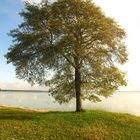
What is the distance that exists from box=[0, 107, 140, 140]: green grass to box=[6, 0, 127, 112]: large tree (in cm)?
394

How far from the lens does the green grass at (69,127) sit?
28978mm

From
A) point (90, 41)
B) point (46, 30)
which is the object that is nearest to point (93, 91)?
point (90, 41)

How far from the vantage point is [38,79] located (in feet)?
129

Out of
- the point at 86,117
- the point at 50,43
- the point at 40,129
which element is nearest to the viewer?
the point at 40,129

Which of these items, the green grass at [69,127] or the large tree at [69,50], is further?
the large tree at [69,50]

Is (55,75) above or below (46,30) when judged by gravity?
below

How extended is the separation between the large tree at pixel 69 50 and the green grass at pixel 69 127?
394 cm

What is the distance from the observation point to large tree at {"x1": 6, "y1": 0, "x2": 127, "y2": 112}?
124 feet

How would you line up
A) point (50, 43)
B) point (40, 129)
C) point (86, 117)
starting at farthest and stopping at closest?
point (50, 43) < point (86, 117) < point (40, 129)

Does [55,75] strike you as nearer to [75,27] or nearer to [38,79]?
[38,79]

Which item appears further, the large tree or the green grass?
the large tree

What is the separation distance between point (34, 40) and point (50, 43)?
2.05m

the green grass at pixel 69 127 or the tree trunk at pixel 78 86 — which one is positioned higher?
the tree trunk at pixel 78 86

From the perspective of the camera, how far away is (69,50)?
3769 cm
